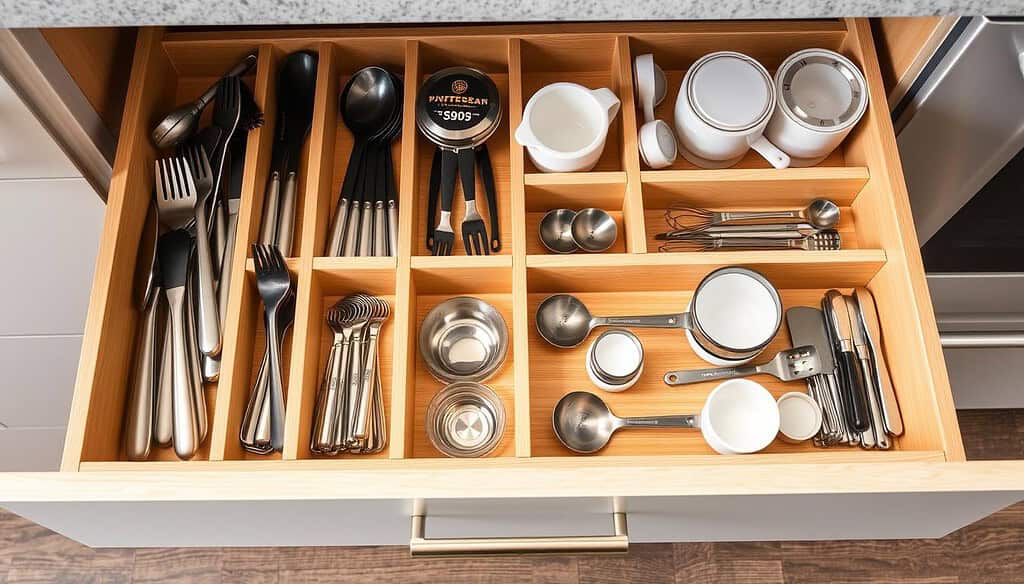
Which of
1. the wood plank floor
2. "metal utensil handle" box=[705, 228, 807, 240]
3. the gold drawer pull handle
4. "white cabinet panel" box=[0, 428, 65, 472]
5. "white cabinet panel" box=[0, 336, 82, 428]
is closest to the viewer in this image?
the gold drawer pull handle

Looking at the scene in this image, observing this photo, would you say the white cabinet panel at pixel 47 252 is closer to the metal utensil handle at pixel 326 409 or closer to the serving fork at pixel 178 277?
the serving fork at pixel 178 277

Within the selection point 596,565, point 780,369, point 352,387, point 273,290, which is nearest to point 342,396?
point 352,387

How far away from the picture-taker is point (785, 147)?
0.95 metres

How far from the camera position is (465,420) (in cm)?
92

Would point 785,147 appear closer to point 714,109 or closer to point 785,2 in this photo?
point 714,109

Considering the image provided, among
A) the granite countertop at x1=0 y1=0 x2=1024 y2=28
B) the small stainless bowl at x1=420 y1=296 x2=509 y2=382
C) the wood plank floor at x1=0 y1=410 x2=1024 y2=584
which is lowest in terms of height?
the wood plank floor at x1=0 y1=410 x2=1024 y2=584

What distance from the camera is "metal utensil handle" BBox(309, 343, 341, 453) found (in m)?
0.86

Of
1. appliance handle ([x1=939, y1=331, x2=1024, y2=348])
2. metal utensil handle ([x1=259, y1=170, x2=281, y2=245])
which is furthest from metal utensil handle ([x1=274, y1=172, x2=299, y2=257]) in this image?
appliance handle ([x1=939, y1=331, x2=1024, y2=348])

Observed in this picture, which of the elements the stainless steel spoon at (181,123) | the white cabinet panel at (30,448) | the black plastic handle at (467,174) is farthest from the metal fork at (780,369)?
the white cabinet panel at (30,448)

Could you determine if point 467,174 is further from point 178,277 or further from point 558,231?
point 178,277

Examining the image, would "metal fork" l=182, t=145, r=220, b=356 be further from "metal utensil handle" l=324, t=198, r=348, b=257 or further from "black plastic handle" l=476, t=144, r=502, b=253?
"black plastic handle" l=476, t=144, r=502, b=253

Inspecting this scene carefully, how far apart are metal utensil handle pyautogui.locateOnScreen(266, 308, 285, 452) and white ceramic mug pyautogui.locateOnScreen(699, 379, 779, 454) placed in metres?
0.50

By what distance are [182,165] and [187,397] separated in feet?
0.98

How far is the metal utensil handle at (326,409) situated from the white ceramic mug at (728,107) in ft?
1.76
